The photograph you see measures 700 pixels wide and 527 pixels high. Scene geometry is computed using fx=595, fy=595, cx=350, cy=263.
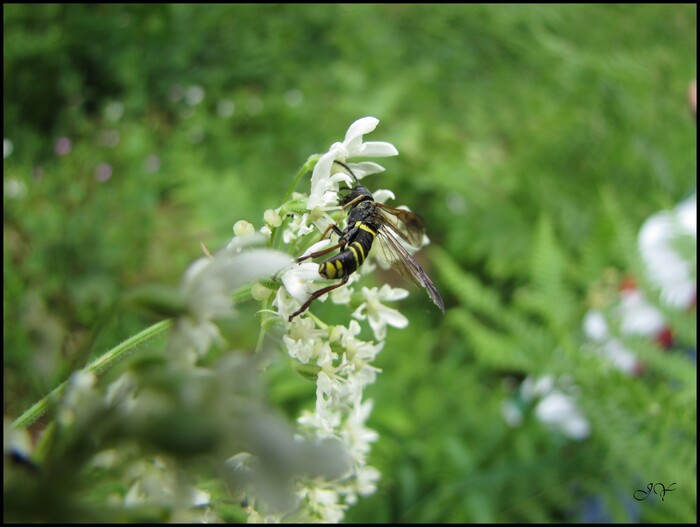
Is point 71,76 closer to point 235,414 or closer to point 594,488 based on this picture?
point 594,488

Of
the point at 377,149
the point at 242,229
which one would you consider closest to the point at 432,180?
the point at 377,149

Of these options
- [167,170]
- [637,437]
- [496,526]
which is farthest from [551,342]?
[167,170]

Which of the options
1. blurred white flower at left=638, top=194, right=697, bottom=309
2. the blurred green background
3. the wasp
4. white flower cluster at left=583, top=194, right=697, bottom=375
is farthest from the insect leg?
blurred white flower at left=638, top=194, right=697, bottom=309

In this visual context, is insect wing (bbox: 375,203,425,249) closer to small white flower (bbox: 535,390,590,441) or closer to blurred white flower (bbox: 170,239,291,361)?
blurred white flower (bbox: 170,239,291,361)

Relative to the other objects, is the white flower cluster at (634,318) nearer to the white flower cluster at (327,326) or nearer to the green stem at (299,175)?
the white flower cluster at (327,326)

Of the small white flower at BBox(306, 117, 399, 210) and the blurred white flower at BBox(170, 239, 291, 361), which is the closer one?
the blurred white flower at BBox(170, 239, 291, 361)

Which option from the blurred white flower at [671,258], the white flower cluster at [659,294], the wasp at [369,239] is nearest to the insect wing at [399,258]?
the wasp at [369,239]

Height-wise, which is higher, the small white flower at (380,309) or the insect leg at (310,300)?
the small white flower at (380,309)
